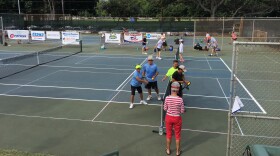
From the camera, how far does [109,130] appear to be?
31.6ft

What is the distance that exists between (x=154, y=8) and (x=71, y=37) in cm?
4594

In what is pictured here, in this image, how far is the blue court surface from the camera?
13.2 m

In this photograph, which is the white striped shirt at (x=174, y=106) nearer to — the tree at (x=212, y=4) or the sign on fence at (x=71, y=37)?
the sign on fence at (x=71, y=37)

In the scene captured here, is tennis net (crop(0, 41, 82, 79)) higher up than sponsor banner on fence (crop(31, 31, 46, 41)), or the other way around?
sponsor banner on fence (crop(31, 31, 46, 41))

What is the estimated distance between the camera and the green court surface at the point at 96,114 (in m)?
8.52

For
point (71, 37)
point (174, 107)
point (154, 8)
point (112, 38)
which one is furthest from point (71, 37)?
point (154, 8)

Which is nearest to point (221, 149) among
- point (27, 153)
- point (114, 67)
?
point (27, 153)

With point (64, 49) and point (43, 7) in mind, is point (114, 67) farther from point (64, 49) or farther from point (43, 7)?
point (43, 7)

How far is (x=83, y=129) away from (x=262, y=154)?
5.81 m

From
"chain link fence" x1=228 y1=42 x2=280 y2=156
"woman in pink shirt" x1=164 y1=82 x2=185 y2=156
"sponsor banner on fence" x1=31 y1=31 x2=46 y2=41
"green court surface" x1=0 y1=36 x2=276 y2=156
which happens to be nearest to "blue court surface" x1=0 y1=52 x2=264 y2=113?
"green court surface" x1=0 y1=36 x2=276 y2=156

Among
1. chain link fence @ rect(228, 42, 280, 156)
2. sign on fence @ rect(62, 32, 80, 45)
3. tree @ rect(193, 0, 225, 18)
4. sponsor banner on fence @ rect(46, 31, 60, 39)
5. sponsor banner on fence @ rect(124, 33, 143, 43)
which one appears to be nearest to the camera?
chain link fence @ rect(228, 42, 280, 156)

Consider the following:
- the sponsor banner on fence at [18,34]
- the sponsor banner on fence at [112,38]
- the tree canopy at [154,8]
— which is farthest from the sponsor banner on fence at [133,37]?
the tree canopy at [154,8]

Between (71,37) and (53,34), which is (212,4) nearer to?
(53,34)

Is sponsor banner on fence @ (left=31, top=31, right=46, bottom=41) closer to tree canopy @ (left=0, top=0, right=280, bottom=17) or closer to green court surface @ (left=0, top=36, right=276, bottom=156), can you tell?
green court surface @ (left=0, top=36, right=276, bottom=156)
